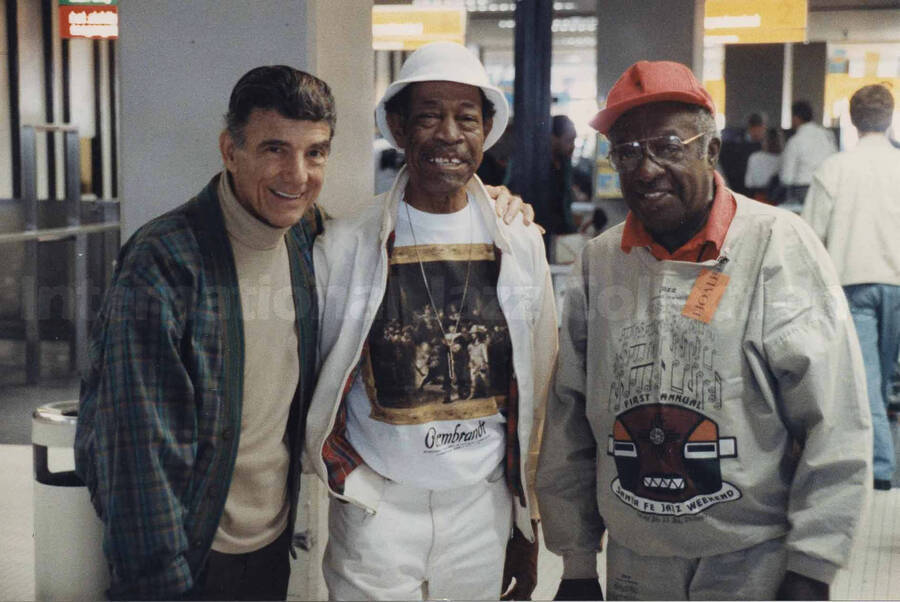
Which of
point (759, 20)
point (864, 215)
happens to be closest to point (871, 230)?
point (864, 215)

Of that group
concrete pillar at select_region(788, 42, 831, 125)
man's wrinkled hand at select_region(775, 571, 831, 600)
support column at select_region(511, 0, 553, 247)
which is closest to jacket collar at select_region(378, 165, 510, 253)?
man's wrinkled hand at select_region(775, 571, 831, 600)

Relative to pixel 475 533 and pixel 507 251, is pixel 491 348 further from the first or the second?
pixel 475 533

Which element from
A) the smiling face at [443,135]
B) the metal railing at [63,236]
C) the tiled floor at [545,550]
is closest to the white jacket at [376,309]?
the smiling face at [443,135]

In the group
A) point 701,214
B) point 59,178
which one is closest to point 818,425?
point 701,214

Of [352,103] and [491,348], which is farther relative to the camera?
[352,103]

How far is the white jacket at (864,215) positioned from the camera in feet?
17.5

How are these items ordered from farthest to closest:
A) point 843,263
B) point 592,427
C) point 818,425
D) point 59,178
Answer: point 59,178 → point 843,263 → point 592,427 → point 818,425

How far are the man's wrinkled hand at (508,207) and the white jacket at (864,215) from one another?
126 inches

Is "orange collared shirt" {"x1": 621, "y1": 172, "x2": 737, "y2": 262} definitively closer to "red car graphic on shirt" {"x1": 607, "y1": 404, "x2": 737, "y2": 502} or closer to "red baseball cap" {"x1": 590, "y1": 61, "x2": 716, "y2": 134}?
"red baseball cap" {"x1": 590, "y1": 61, "x2": 716, "y2": 134}

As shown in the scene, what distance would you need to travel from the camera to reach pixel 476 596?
252 cm

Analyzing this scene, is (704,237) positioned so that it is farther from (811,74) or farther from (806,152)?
(811,74)

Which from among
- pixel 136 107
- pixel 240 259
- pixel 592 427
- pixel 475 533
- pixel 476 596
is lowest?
pixel 476 596

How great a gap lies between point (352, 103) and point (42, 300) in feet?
25.3

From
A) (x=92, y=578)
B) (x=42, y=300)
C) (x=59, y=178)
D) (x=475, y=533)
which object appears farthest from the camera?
(x=59, y=178)
